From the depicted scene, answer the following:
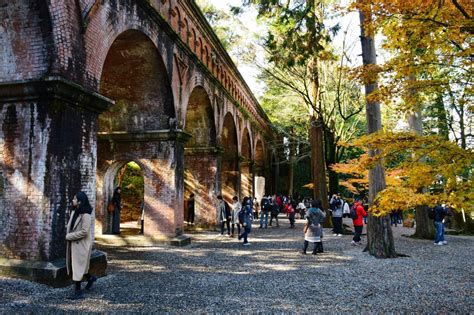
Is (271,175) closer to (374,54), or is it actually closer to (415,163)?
(374,54)

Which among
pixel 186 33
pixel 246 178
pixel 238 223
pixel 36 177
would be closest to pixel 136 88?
pixel 186 33

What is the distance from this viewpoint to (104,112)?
1152cm

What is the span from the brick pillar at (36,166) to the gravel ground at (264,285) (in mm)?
690

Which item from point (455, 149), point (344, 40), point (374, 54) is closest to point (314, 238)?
point (374, 54)

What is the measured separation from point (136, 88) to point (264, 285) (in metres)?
7.66

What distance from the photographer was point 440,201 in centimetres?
425

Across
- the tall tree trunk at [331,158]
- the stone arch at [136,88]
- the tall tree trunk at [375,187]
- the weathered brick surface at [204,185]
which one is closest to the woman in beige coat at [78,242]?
the stone arch at [136,88]

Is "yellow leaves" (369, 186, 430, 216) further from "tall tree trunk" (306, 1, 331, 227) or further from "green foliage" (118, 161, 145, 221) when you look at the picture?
"green foliage" (118, 161, 145, 221)

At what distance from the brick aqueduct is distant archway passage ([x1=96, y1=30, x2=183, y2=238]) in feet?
0.11

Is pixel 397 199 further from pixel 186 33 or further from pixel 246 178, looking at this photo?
pixel 246 178

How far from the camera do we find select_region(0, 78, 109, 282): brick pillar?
5816 mm

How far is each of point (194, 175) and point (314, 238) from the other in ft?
27.6

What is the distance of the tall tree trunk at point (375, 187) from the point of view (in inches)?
363

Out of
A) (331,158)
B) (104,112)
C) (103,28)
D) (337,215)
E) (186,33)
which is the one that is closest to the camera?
(103,28)
